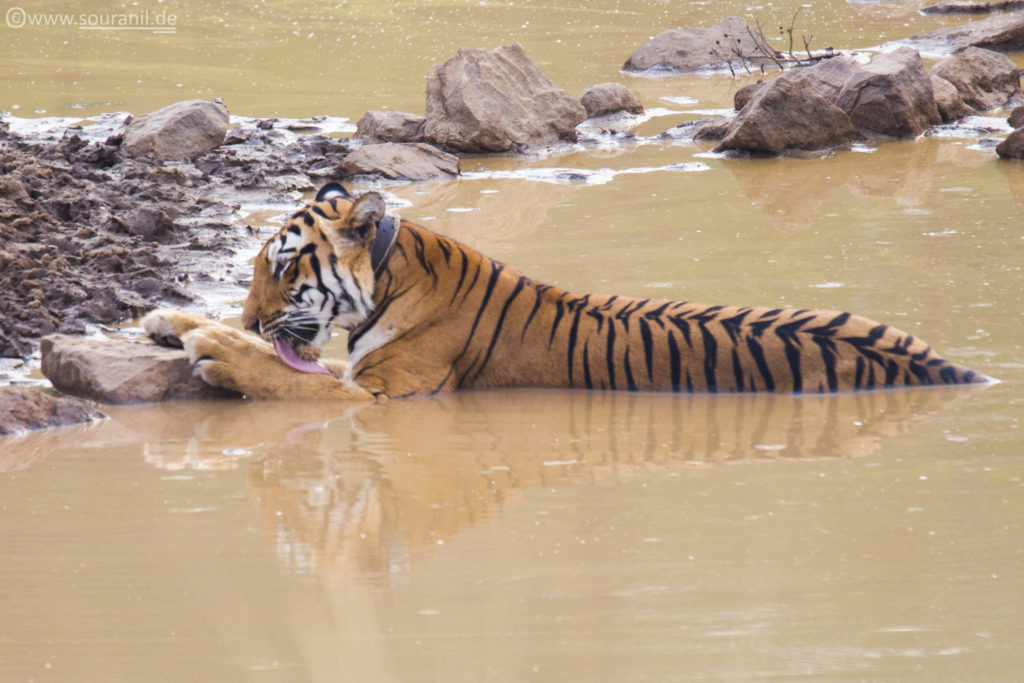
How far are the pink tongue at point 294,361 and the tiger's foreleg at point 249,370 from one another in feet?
0.08

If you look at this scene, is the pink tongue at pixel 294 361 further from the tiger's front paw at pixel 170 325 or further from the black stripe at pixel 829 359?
the black stripe at pixel 829 359

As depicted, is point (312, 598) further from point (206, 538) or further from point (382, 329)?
point (382, 329)

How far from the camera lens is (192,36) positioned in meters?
18.0

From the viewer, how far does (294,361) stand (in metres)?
5.21

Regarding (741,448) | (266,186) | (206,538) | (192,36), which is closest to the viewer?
(206,538)

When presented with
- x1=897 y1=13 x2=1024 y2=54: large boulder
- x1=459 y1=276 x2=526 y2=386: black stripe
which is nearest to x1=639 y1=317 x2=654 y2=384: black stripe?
x1=459 y1=276 x2=526 y2=386: black stripe

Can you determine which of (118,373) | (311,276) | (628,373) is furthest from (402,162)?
(628,373)

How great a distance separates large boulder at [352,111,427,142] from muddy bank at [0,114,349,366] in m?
0.26

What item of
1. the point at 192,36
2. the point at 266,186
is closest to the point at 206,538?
the point at 266,186

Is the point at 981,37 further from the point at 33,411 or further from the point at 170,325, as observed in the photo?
the point at 33,411

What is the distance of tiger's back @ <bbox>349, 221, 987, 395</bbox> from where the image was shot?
4.93m

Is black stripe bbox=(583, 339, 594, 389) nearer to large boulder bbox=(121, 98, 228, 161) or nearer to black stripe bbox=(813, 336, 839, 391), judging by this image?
black stripe bbox=(813, 336, 839, 391)

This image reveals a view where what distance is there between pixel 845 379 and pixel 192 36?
1498cm

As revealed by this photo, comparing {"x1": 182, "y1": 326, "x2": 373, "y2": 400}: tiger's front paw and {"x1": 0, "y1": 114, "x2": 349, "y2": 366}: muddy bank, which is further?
{"x1": 0, "y1": 114, "x2": 349, "y2": 366}: muddy bank
